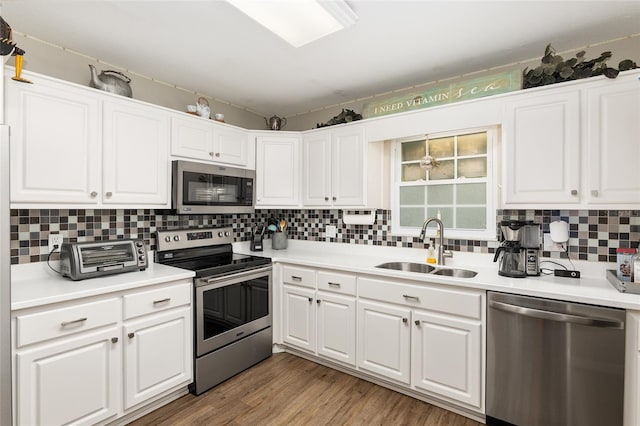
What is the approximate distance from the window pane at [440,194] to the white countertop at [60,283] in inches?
81.5

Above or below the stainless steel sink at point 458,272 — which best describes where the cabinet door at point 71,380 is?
below

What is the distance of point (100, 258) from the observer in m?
2.07

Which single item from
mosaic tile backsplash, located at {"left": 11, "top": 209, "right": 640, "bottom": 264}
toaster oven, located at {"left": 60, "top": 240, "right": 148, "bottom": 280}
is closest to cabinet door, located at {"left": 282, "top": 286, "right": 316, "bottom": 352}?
mosaic tile backsplash, located at {"left": 11, "top": 209, "right": 640, "bottom": 264}

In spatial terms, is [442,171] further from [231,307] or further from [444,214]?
[231,307]

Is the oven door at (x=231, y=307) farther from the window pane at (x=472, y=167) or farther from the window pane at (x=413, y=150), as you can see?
the window pane at (x=472, y=167)

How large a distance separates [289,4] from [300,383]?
2.51 m

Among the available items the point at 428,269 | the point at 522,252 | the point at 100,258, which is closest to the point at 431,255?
the point at 428,269

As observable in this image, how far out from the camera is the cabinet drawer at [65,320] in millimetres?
1549

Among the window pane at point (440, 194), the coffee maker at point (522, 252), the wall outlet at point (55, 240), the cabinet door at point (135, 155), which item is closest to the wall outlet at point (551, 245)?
the coffee maker at point (522, 252)

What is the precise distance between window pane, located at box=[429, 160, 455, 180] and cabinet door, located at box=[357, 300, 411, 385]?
4.05 ft

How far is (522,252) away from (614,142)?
80 centimetres

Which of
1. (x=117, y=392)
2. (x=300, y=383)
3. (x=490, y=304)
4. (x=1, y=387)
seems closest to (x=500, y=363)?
(x=490, y=304)

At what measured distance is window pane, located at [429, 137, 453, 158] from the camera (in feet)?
8.86

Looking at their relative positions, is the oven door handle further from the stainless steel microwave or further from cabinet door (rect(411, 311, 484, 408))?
cabinet door (rect(411, 311, 484, 408))
